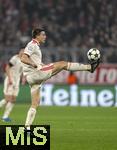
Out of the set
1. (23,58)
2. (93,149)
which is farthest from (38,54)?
(93,149)

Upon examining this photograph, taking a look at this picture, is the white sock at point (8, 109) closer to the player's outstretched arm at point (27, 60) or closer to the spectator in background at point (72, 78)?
the player's outstretched arm at point (27, 60)

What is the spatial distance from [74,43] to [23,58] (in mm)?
16972

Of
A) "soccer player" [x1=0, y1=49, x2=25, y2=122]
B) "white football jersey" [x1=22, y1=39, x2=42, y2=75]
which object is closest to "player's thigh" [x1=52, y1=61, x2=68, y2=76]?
"white football jersey" [x1=22, y1=39, x2=42, y2=75]

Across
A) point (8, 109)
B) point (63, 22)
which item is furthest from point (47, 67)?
point (63, 22)

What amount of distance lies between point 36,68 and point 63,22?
60.3 feet

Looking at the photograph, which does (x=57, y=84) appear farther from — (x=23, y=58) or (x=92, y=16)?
(x=23, y=58)

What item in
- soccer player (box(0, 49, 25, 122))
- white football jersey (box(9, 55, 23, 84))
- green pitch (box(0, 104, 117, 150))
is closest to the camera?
green pitch (box(0, 104, 117, 150))

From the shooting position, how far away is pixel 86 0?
33.9 meters

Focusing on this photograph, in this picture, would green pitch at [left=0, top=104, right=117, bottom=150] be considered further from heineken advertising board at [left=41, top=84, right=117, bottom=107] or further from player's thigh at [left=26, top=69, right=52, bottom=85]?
heineken advertising board at [left=41, top=84, right=117, bottom=107]

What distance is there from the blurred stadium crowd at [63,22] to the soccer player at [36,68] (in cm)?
1523

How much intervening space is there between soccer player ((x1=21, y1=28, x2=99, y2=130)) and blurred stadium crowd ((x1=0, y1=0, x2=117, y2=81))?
1523 cm

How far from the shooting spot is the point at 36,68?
15.0m

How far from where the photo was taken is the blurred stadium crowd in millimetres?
31875

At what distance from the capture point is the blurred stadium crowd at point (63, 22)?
31.9 metres
